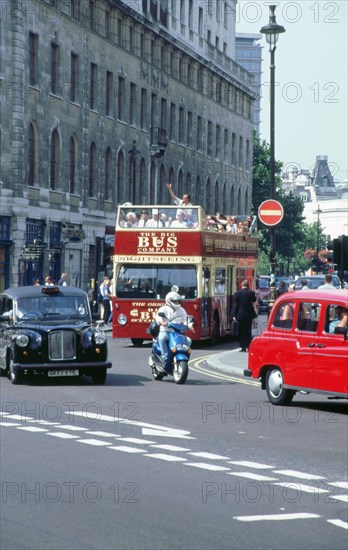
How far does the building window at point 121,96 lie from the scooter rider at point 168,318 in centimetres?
4230

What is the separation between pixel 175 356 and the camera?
23.4m

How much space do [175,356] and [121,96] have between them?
43542 mm

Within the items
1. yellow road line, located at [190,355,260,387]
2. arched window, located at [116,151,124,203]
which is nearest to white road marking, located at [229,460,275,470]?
yellow road line, located at [190,355,260,387]

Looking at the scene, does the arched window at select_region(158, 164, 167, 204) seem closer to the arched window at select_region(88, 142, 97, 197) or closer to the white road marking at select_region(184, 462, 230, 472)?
the arched window at select_region(88, 142, 97, 197)

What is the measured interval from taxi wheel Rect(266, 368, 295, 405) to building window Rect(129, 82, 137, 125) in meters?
48.3

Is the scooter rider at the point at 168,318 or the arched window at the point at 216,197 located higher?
the arched window at the point at 216,197

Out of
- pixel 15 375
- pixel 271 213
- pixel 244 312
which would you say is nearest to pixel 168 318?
pixel 15 375

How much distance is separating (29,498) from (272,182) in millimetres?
25959

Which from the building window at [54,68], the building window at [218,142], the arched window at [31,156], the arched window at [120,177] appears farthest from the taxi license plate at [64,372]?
the building window at [218,142]

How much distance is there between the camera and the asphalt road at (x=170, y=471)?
29.9 ft

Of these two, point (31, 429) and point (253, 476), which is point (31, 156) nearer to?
point (31, 429)

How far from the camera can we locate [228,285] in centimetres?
3803

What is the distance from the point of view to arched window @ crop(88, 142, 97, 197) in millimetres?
60906

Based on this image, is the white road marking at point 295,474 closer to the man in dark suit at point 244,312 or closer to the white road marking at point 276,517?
the white road marking at point 276,517
